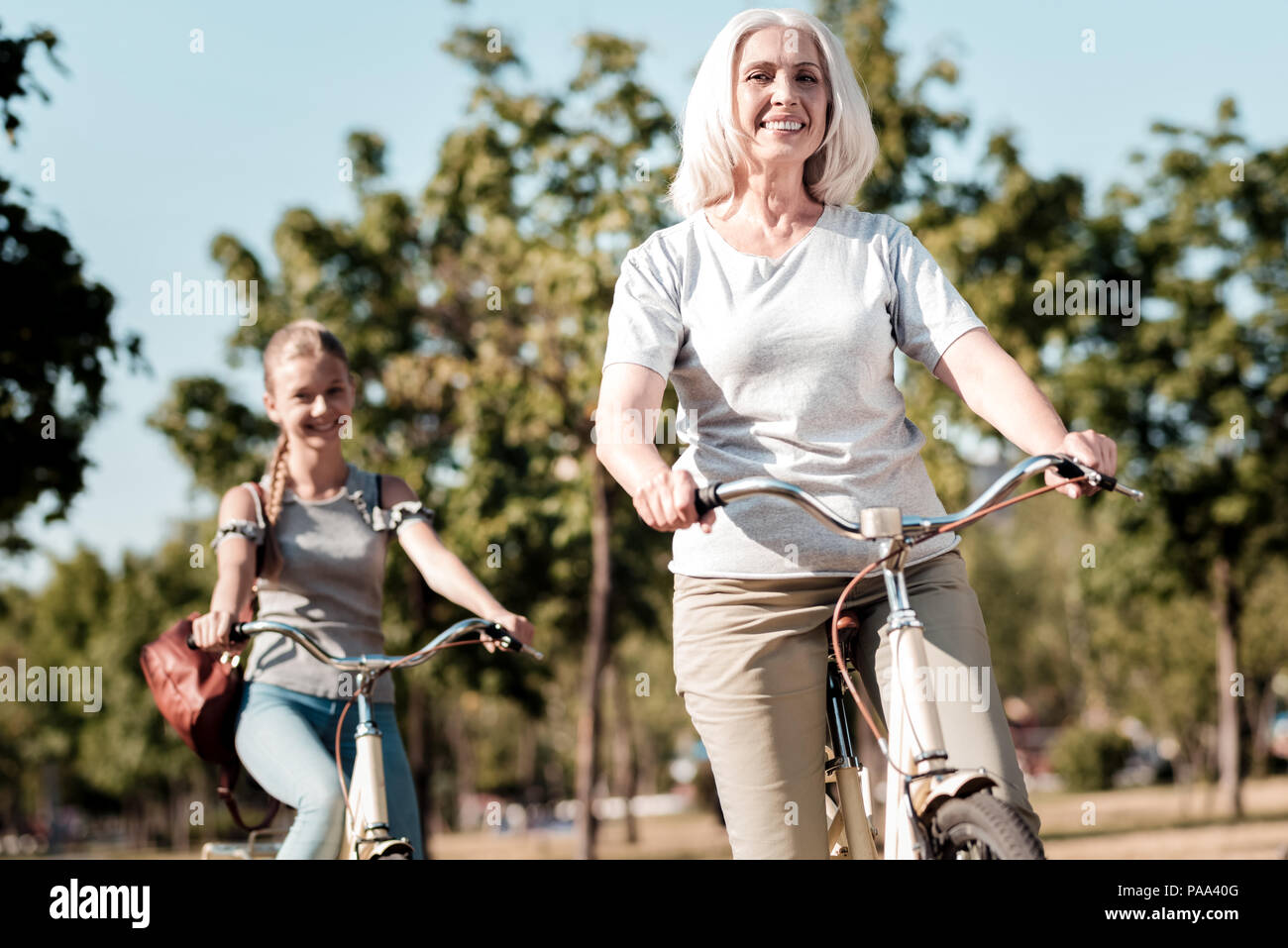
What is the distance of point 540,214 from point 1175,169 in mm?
8698


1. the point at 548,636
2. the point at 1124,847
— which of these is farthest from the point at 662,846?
the point at 1124,847

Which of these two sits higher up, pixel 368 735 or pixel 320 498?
pixel 320 498

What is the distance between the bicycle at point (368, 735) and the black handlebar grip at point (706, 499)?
1.32 meters

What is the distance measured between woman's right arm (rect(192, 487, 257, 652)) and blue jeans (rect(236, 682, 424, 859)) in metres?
0.22

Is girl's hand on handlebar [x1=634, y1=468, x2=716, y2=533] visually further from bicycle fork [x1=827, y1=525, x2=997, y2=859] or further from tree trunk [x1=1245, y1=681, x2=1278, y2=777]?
tree trunk [x1=1245, y1=681, x2=1278, y2=777]

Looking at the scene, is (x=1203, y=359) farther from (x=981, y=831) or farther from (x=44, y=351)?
(x=981, y=831)

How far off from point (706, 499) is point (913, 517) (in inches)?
15.8

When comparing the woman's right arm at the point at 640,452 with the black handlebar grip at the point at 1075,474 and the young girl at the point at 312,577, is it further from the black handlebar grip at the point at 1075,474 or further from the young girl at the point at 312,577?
the young girl at the point at 312,577

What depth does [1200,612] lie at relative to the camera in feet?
100

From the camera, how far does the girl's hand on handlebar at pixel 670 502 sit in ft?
8.23

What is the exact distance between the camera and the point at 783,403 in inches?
117

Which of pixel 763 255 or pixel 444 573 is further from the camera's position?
pixel 444 573
